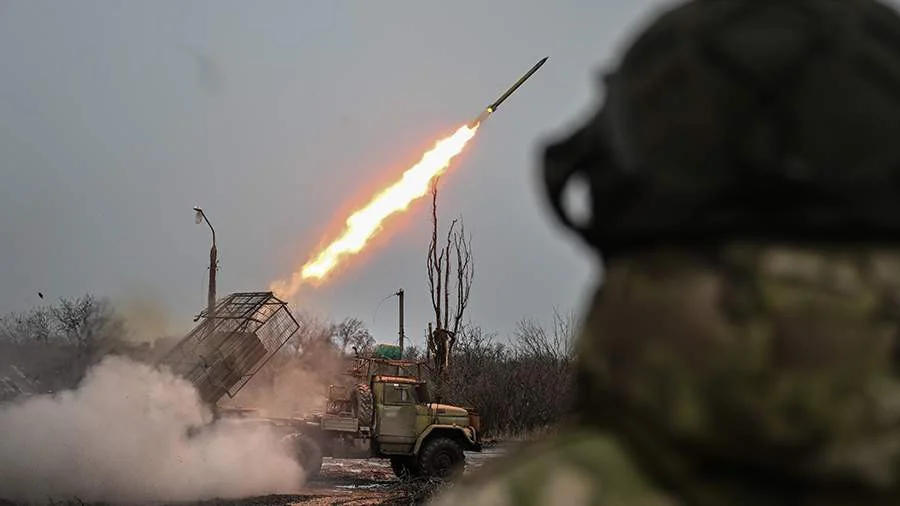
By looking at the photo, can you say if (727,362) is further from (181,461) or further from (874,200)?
(181,461)

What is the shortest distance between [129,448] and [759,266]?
15.1 m

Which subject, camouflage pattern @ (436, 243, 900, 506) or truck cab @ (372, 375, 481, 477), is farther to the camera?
truck cab @ (372, 375, 481, 477)

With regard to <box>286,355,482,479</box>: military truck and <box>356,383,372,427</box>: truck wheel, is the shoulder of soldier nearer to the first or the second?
<box>286,355,482,479</box>: military truck

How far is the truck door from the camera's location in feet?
54.4

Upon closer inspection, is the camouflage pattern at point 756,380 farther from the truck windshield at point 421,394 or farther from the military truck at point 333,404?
the truck windshield at point 421,394

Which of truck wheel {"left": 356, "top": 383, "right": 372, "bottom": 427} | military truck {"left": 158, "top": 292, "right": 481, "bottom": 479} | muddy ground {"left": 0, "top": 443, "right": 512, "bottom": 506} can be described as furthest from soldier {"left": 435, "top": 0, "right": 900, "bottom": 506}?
truck wheel {"left": 356, "top": 383, "right": 372, "bottom": 427}

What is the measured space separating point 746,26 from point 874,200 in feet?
0.80

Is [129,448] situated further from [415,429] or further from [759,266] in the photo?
[759,266]

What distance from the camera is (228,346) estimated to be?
50.7 feet

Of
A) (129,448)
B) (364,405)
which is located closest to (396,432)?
(364,405)

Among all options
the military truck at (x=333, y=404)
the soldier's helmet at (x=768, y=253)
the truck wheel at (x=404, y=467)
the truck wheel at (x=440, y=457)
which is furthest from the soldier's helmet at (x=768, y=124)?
the truck wheel at (x=404, y=467)

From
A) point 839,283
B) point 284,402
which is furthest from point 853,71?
point 284,402

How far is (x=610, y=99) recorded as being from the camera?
1.09 meters

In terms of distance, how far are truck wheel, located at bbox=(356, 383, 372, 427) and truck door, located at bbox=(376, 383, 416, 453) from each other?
0.44 meters
